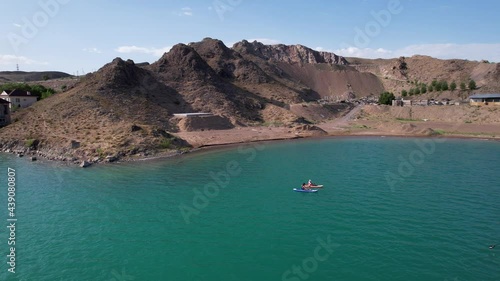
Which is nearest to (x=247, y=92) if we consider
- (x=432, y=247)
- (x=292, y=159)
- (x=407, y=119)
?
(x=407, y=119)

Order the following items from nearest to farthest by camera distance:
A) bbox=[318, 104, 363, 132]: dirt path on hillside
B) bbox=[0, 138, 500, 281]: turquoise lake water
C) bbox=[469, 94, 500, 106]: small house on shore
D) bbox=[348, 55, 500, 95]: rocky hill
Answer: bbox=[0, 138, 500, 281]: turquoise lake water
bbox=[318, 104, 363, 132]: dirt path on hillside
bbox=[469, 94, 500, 106]: small house on shore
bbox=[348, 55, 500, 95]: rocky hill

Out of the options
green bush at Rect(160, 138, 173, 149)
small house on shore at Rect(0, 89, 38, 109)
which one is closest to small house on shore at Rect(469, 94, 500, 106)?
green bush at Rect(160, 138, 173, 149)

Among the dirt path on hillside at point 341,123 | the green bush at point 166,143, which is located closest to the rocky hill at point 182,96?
the green bush at point 166,143

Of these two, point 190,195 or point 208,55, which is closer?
point 190,195

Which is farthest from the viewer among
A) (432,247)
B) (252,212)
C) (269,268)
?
(252,212)

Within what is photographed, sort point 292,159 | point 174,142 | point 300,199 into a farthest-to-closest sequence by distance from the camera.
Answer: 1. point 174,142
2. point 292,159
3. point 300,199

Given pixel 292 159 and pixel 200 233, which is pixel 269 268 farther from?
pixel 292 159

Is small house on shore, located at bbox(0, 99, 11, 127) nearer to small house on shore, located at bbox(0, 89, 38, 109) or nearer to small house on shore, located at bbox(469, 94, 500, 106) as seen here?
small house on shore, located at bbox(0, 89, 38, 109)
